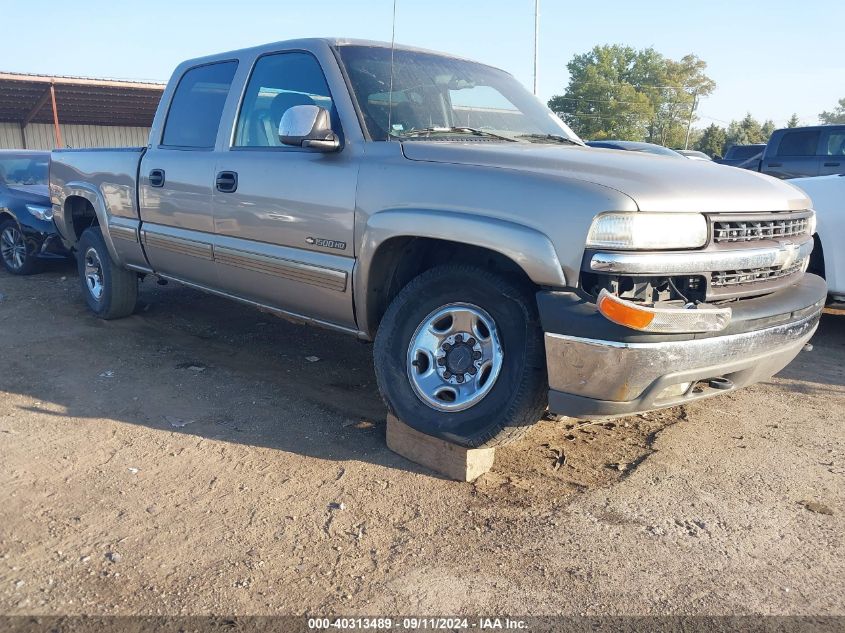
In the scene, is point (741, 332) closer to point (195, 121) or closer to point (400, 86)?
point (400, 86)

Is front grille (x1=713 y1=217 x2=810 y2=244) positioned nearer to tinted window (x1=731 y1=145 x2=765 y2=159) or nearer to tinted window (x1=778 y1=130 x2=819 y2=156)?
tinted window (x1=778 y1=130 x2=819 y2=156)

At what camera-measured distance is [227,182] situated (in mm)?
4395

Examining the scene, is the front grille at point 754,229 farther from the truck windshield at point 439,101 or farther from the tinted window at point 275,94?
the tinted window at point 275,94

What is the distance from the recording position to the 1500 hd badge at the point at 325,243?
12.2 ft

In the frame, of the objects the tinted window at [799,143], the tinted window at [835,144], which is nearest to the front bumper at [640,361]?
the tinted window at [835,144]

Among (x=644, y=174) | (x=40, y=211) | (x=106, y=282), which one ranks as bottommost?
(x=106, y=282)

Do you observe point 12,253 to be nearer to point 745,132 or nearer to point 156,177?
point 156,177

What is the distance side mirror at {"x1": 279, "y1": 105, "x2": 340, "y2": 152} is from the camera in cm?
359

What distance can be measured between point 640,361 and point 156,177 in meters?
3.71

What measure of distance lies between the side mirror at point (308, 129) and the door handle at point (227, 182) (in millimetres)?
→ 774

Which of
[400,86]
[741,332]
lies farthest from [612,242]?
[400,86]

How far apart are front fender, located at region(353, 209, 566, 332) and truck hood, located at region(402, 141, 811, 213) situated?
0.28 metres

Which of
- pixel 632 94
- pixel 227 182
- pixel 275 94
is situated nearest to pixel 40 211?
pixel 227 182

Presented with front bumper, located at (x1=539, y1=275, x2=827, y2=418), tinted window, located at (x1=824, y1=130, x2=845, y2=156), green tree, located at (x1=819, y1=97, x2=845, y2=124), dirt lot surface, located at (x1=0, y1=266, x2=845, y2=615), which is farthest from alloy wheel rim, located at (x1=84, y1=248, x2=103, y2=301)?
green tree, located at (x1=819, y1=97, x2=845, y2=124)
